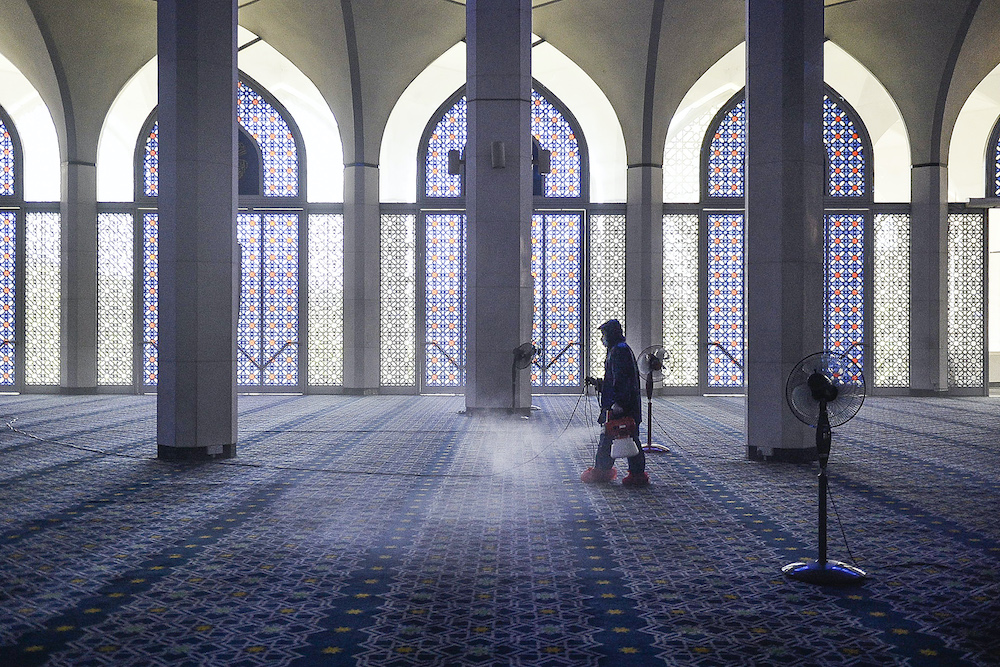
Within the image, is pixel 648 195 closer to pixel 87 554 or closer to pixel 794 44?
pixel 794 44

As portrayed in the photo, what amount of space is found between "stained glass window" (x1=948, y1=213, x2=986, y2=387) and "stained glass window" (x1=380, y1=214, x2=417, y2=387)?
931 cm

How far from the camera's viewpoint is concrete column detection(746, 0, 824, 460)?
7855 mm

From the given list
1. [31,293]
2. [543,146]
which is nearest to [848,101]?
[543,146]

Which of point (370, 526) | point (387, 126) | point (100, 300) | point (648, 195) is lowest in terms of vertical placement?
point (370, 526)

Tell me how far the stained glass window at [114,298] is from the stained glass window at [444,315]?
5183 millimetres

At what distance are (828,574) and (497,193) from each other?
8056 millimetres

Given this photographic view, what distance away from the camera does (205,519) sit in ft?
17.6

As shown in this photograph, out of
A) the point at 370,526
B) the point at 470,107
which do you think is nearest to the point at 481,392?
the point at 470,107

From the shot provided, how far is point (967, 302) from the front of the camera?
15828 mm

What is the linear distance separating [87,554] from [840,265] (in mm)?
14128

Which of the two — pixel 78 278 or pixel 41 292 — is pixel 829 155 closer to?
pixel 78 278

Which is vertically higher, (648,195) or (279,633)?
(648,195)

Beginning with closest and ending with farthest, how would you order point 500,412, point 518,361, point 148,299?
point 518,361 → point 500,412 → point 148,299

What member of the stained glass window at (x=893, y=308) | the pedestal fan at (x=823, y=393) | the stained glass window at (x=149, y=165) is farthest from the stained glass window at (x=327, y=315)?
the pedestal fan at (x=823, y=393)
